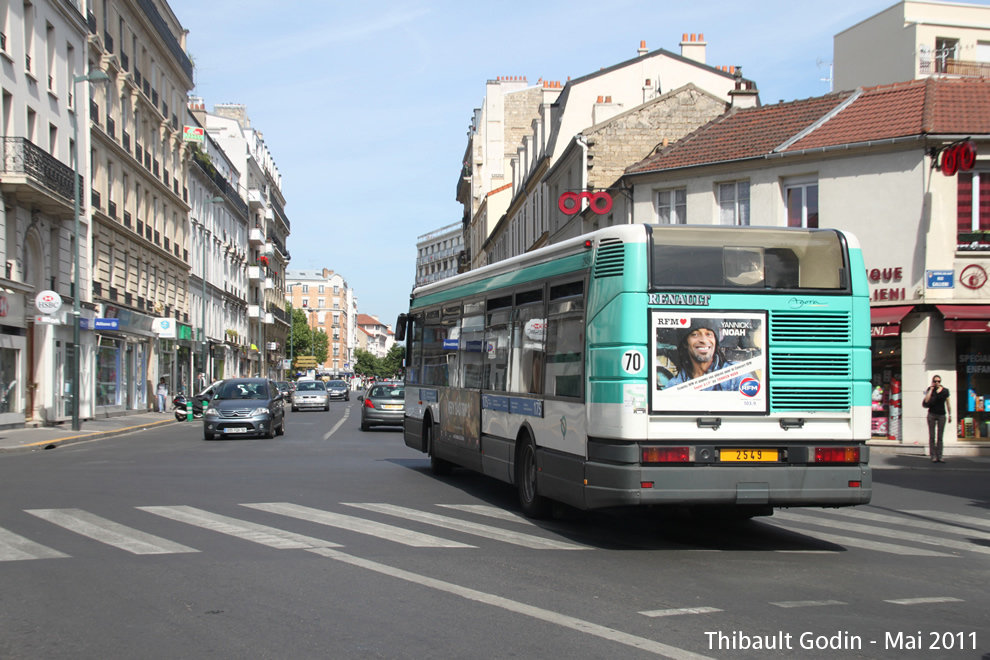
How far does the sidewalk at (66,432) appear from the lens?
2305cm

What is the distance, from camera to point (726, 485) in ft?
28.5

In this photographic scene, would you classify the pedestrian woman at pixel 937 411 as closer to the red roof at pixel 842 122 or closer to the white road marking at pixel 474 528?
the red roof at pixel 842 122

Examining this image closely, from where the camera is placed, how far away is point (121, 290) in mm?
40281

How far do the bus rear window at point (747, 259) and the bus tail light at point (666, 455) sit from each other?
146 centimetres

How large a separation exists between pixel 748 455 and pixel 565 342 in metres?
2.13

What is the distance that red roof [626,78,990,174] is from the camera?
895 inches

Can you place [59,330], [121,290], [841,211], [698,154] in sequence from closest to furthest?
[841,211]
[698,154]
[59,330]
[121,290]

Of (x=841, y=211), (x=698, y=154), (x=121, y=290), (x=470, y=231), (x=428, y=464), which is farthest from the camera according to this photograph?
(x=470, y=231)

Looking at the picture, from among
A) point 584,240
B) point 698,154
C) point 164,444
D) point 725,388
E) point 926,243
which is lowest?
point 164,444

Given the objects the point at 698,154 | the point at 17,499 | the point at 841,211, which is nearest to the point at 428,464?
the point at 17,499

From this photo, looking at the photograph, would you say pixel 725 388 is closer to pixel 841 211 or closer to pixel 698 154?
pixel 841 211

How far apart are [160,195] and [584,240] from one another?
42.1 meters

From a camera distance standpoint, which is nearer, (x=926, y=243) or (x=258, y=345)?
(x=926, y=243)

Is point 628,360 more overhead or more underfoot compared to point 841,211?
more underfoot
